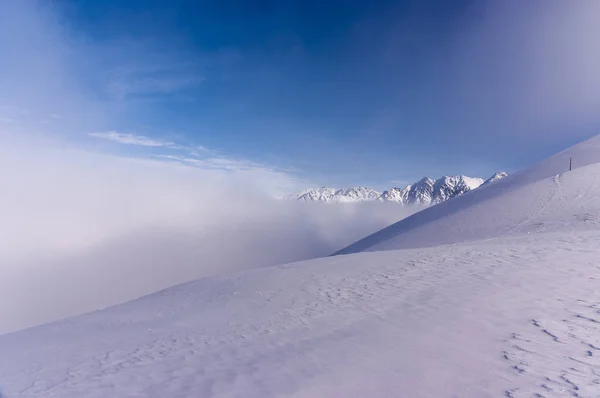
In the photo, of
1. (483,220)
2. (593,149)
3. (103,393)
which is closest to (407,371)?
(103,393)

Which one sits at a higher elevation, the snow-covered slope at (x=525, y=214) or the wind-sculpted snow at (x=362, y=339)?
the snow-covered slope at (x=525, y=214)

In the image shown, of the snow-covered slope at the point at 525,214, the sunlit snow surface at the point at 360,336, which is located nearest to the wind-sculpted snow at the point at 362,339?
the sunlit snow surface at the point at 360,336

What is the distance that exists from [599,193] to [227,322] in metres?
33.4

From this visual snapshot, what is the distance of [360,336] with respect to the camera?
8211 millimetres

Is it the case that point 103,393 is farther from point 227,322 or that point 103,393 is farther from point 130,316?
point 130,316

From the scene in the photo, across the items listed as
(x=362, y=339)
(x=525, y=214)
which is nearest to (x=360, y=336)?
(x=362, y=339)

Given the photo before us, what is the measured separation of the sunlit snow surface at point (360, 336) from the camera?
19.7 feet

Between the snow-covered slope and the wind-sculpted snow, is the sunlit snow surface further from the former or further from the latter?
the snow-covered slope

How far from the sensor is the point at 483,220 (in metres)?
30.4

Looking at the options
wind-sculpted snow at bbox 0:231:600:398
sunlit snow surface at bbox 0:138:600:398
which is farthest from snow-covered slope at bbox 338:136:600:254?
wind-sculpted snow at bbox 0:231:600:398

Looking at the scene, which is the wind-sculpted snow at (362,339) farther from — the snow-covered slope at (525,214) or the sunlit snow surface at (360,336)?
the snow-covered slope at (525,214)

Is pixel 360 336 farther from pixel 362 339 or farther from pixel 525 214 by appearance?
pixel 525 214

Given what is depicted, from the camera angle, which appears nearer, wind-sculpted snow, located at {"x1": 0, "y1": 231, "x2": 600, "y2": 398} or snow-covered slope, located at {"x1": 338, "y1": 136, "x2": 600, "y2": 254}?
wind-sculpted snow, located at {"x1": 0, "y1": 231, "x2": 600, "y2": 398}

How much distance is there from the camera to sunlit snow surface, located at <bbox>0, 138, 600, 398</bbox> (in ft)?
19.7
